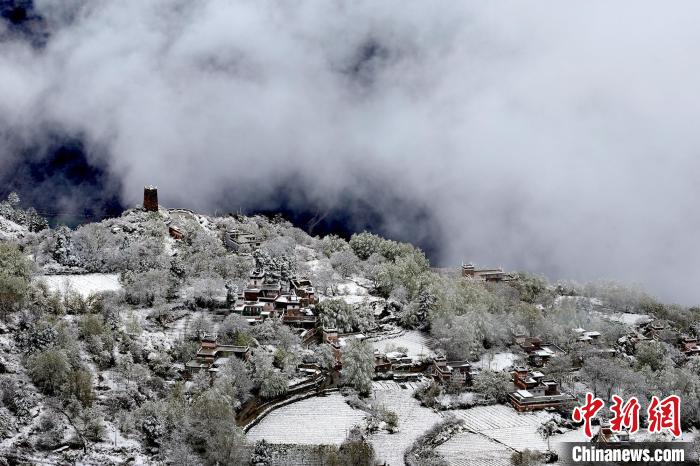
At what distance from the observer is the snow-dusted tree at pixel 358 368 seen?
139 feet

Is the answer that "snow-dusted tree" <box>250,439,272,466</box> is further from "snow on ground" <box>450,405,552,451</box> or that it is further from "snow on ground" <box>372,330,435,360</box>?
"snow on ground" <box>372,330,435,360</box>

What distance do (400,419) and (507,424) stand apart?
5.30 meters

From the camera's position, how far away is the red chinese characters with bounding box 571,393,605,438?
126 feet

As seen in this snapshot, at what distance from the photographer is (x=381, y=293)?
5631cm

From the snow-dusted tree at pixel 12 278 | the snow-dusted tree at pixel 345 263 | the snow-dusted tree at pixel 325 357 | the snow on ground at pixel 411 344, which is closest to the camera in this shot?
the snow-dusted tree at pixel 12 278

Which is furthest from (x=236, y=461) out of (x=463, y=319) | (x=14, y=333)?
(x=463, y=319)

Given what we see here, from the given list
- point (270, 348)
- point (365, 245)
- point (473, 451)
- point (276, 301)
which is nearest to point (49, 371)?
point (270, 348)

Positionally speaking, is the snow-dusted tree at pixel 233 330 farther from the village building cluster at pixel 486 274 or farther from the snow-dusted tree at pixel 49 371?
the village building cluster at pixel 486 274

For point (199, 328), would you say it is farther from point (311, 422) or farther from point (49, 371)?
point (49, 371)

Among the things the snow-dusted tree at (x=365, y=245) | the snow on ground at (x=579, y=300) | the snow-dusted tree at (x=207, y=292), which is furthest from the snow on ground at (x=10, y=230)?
the snow on ground at (x=579, y=300)

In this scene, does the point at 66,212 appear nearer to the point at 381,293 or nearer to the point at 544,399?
the point at 381,293

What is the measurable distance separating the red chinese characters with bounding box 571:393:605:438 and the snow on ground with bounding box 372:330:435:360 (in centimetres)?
974

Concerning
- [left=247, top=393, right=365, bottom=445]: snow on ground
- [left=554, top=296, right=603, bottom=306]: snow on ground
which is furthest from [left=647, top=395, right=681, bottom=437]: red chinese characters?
[left=554, top=296, right=603, bottom=306]: snow on ground

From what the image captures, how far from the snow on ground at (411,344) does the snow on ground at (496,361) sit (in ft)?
9.63
